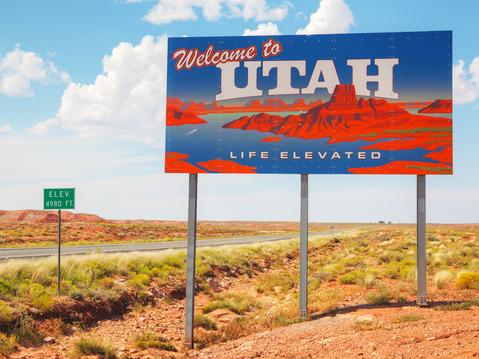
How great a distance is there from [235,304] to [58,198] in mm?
7139

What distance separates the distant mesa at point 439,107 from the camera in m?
12.8

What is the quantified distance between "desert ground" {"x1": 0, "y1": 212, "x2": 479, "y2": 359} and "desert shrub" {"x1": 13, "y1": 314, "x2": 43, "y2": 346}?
35mm

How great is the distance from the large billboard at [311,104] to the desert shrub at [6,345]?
5.77 meters

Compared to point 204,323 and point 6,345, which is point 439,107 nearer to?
point 204,323

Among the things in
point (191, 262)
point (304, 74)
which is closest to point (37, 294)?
point (191, 262)

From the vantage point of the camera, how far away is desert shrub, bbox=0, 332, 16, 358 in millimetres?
11727

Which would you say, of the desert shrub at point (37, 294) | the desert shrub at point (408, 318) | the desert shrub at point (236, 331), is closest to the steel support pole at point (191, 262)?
the desert shrub at point (236, 331)

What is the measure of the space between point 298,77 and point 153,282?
440 inches

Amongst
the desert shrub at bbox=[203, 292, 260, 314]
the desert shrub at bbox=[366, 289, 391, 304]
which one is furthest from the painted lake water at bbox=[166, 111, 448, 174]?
the desert shrub at bbox=[203, 292, 260, 314]

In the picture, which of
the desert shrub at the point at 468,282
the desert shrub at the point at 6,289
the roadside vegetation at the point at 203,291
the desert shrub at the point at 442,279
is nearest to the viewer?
the roadside vegetation at the point at 203,291

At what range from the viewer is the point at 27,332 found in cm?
1298

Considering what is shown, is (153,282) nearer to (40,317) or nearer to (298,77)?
(40,317)

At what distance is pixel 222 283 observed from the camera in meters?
23.8

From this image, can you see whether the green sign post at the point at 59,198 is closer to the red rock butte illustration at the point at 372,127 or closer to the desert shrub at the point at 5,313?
the desert shrub at the point at 5,313
